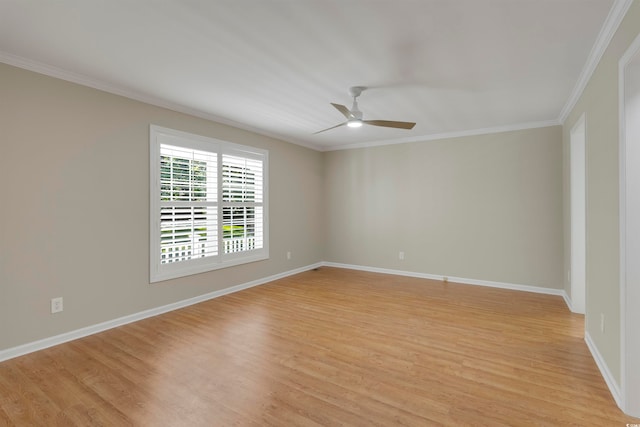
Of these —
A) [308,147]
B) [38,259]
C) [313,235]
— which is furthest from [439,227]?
[38,259]

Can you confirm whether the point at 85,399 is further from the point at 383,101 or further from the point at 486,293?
the point at 486,293

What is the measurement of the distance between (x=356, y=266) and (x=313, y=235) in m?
1.10

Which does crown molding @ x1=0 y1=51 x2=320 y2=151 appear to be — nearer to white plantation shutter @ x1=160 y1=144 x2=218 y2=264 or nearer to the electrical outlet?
white plantation shutter @ x1=160 y1=144 x2=218 y2=264

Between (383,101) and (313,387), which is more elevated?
(383,101)

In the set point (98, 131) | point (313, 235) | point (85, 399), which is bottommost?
point (85, 399)

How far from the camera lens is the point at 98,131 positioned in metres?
3.18

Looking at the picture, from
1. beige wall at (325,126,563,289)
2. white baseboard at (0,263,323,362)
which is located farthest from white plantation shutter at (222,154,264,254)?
beige wall at (325,126,563,289)

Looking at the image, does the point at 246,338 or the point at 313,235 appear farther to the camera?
the point at 313,235

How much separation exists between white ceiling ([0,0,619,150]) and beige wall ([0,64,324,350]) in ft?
0.83

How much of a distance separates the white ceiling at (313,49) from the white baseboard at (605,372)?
7.99 ft

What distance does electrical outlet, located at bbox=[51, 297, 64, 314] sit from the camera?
2.86 metres

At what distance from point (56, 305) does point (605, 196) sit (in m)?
4.71

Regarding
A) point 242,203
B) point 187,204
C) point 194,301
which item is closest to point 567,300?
point 242,203

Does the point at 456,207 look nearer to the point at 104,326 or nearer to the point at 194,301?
the point at 194,301
